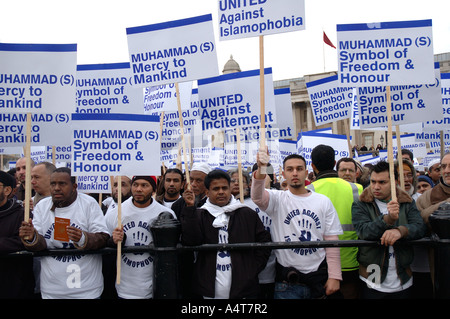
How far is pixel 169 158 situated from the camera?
11352 millimetres

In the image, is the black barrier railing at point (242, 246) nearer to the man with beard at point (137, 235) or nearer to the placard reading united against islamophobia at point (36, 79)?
the man with beard at point (137, 235)

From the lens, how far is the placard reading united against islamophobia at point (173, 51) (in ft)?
17.6

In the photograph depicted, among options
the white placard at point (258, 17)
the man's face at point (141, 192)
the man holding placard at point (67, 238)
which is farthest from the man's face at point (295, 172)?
the man holding placard at point (67, 238)

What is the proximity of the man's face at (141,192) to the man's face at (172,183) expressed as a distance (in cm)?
147

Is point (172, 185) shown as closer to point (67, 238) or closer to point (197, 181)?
point (197, 181)

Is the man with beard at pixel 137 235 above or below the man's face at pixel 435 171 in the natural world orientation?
below

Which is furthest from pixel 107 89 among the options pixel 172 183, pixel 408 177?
pixel 408 177

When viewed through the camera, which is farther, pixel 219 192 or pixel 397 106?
pixel 397 106

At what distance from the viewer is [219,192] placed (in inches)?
165

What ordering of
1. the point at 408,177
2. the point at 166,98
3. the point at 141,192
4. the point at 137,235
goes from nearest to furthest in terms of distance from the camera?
the point at 137,235 < the point at 141,192 < the point at 408,177 < the point at 166,98

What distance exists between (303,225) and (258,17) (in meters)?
2.36

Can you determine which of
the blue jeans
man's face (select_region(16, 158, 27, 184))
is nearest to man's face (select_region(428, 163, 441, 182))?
the blue jeans

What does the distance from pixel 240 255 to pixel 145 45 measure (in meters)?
2.99
